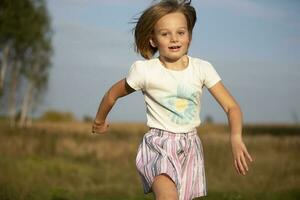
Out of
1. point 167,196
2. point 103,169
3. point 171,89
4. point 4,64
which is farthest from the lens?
point 4,64

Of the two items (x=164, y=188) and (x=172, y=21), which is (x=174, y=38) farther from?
(x=164, y=188)

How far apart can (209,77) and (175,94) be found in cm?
32

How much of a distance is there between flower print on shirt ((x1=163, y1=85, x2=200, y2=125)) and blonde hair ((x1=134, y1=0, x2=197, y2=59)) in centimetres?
49

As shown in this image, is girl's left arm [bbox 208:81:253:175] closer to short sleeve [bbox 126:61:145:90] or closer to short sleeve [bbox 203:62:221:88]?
short sleeve [bbox 203:62:221:88]

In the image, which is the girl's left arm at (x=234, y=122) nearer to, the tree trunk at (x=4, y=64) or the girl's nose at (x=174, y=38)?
the girl's nose at (x=174, y=38)

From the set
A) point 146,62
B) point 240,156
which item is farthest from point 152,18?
point 240,156

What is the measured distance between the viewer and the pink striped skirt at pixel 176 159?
14.0 ft

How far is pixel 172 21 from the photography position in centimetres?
443

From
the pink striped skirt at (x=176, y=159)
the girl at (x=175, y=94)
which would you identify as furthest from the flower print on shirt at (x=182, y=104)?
the pink striped skirt at (x=176, y=159)

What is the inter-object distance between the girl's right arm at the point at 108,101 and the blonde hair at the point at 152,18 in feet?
1.11

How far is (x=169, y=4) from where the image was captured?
453 cm

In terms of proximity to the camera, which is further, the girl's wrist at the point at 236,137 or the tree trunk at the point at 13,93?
the tree trunk at the point at 13,93

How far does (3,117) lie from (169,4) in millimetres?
30707

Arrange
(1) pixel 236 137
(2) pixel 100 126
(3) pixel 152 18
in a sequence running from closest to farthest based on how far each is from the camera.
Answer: (1) pixel 236 137
(3) pixel 152 18
(2) pixel 100 126
